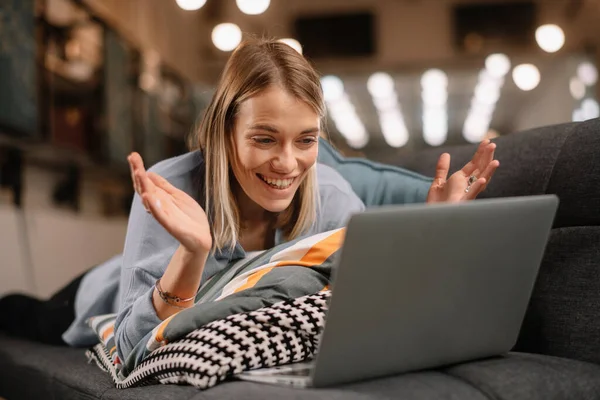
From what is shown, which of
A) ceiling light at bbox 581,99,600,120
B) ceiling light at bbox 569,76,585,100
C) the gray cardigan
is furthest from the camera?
ceiling light at bbox 569,76,585,100

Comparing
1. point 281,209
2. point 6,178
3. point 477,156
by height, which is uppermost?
point 477,156

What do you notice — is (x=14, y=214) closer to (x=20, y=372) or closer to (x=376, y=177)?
(x=20, y=372)

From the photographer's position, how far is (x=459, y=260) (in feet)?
3.14

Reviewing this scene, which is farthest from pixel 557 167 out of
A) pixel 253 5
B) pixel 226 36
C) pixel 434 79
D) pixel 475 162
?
pixel 434 79

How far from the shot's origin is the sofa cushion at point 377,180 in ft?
5.46

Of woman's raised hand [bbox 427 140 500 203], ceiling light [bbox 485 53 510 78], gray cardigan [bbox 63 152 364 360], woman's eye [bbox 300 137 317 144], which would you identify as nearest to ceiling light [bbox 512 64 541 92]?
ceiling light [bbox 485 53 510 78]

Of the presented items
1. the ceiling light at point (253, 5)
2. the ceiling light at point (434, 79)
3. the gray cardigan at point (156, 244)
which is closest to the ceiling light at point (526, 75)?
the ceiling light at point (434, 79)

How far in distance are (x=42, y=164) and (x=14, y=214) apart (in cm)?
48

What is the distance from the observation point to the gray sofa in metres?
0.97

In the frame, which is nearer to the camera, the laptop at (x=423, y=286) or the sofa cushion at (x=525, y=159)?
the laptop at (x=423, y=286)

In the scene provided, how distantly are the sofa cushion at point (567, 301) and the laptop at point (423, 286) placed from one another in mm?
225

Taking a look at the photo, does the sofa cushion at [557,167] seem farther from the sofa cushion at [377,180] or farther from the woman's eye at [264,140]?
the woman's eye at [264,140]

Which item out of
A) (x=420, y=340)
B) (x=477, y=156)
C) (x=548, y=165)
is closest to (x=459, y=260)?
(x=420, y=340)

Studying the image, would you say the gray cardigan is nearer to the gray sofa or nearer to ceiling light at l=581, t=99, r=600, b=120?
the gray sofa
